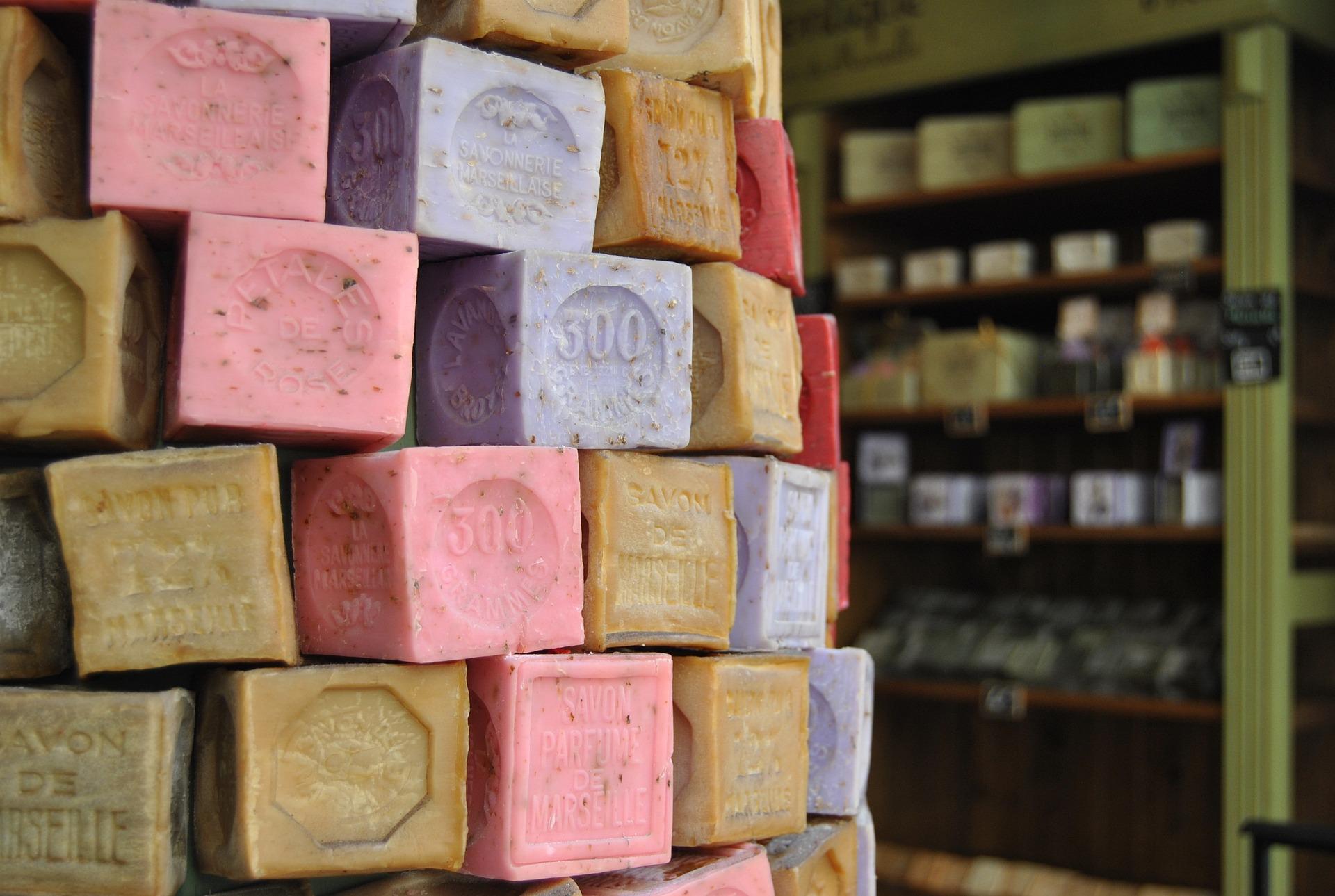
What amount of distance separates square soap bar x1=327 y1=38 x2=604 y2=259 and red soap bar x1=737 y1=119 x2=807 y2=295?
28 cm

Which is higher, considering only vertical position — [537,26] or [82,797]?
[537,26]

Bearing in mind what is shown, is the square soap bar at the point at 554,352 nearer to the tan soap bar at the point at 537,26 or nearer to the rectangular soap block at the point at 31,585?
the tan soap bar at the point at 537,26

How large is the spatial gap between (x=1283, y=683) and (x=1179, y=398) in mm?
646

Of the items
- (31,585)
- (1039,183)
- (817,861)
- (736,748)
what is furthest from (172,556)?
(1039,183)

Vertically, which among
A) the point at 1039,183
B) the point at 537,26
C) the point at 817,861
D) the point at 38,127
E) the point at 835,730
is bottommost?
the point at 817,861

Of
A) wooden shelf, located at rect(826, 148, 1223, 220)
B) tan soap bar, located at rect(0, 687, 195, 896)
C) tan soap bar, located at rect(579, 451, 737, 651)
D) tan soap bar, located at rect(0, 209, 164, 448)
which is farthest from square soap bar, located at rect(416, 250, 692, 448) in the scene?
wooden shelf, located at rect(826, 148, 1223, 220)

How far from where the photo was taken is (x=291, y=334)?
1.29 meters

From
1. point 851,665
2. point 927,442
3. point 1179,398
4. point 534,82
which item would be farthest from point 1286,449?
point 534,82

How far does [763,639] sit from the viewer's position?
1582 millimetres

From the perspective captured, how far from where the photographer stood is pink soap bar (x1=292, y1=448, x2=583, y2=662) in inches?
50.4

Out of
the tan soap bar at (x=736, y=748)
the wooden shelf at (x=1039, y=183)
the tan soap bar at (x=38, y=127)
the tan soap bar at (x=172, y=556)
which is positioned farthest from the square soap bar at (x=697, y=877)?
the wooden shelf at (x=1039, y=183)

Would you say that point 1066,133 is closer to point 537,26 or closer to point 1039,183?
point 1039,183

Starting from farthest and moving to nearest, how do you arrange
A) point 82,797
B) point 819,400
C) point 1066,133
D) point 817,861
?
1. point 1066,133
2. point 819,400
3. point 817,861
4. point 82,797

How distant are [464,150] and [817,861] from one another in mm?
884
